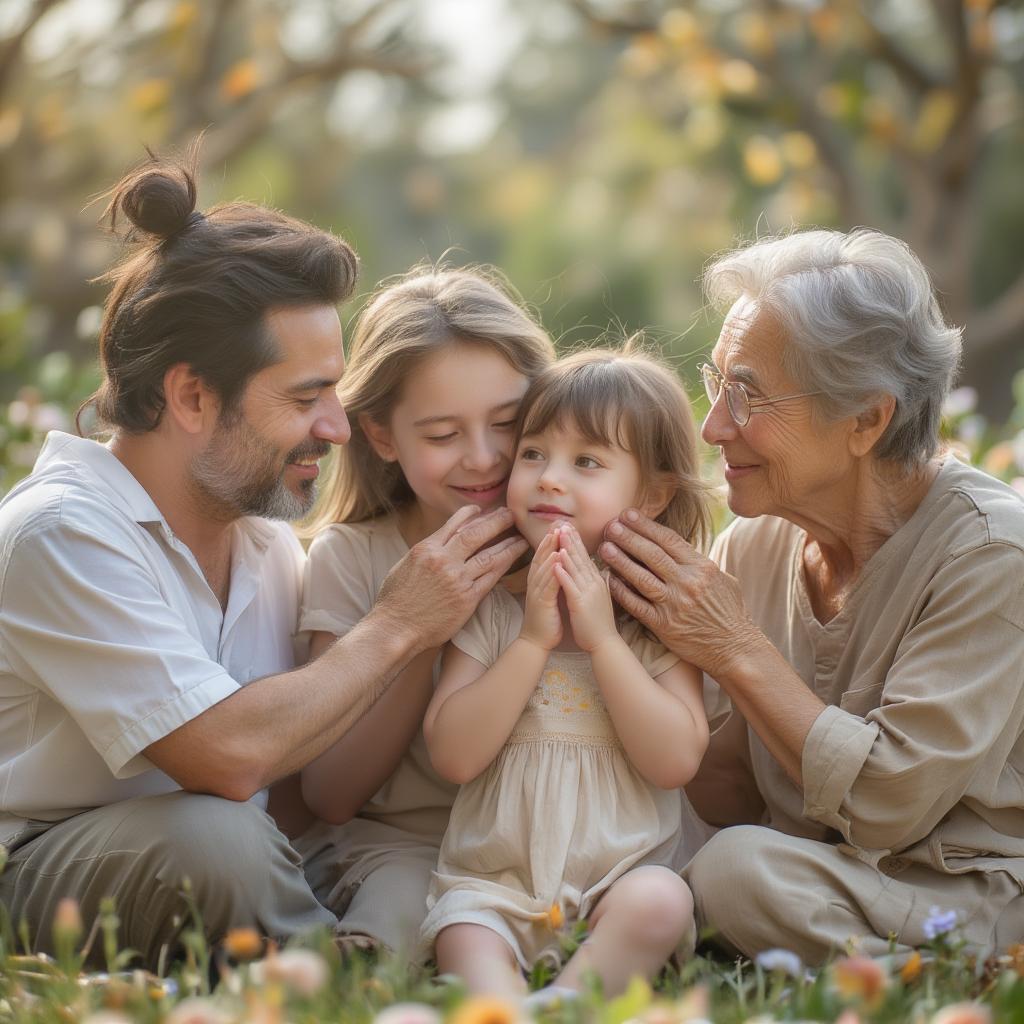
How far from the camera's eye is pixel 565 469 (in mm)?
3312

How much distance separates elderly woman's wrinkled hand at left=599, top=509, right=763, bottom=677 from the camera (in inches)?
127

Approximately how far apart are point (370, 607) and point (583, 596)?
766 millimetres

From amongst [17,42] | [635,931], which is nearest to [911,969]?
[635,931]

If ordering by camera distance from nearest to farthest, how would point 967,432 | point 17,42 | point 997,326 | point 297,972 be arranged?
point 297,972
point 967,432
point 17,42
point 997,326

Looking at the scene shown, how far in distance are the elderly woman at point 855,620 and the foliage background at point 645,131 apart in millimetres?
480

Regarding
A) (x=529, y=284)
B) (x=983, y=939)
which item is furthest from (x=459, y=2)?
(x=983, y=939)

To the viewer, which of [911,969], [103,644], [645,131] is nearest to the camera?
[911,969]

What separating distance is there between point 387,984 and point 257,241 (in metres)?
1.87

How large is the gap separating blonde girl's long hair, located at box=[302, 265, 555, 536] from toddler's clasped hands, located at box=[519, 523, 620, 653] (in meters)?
0.59

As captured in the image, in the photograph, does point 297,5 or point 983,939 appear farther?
point 297,5

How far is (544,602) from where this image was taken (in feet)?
10.5

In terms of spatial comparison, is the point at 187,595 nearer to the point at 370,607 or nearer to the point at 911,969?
the point at 370,607

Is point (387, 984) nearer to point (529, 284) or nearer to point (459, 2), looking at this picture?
point (459, 2)

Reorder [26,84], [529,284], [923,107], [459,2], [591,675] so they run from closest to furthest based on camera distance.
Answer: [591,675] < [26,84] < [923,107] < [459,2] < [529,284]
